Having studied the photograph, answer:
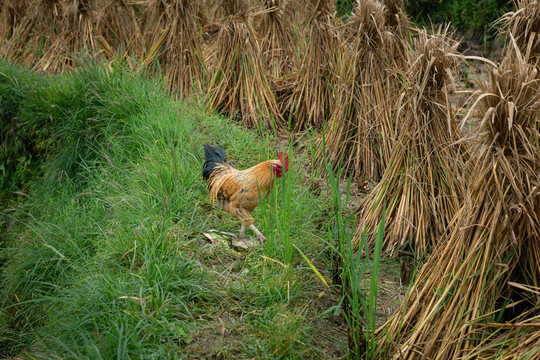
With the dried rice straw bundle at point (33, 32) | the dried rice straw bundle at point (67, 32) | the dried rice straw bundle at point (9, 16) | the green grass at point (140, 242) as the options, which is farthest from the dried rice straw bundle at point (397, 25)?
the dried rice straw bundle at point (9, 16)

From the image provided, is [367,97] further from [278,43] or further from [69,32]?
[69,32]

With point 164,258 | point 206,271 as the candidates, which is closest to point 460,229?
point 206,271

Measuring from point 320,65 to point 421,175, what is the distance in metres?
2.19

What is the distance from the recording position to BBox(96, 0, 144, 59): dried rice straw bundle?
6539mm

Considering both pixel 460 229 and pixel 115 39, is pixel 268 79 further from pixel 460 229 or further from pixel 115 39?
pixel 460 229

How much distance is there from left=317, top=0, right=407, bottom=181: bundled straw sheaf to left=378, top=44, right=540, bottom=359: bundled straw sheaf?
1745 mm

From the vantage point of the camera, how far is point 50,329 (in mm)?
2891

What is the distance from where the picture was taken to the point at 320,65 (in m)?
5.20

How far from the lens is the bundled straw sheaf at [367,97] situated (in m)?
4.09

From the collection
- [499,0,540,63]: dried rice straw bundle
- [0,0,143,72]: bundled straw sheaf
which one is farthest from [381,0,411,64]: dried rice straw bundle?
[0,0,143,72]: bundled straw sheaf

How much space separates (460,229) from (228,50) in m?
3.75

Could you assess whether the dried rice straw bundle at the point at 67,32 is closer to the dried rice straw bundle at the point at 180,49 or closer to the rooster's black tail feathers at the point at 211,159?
the dried rice straw bundle at the point at 180,49

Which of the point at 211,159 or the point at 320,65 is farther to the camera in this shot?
the point at 320,65

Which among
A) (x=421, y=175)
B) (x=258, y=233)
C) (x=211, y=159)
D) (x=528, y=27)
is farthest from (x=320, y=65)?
(x=258, y=233)
